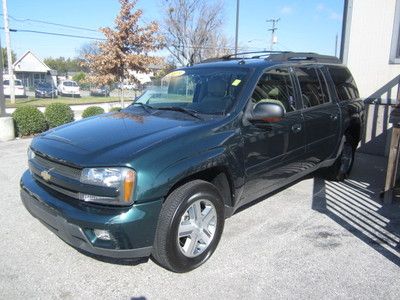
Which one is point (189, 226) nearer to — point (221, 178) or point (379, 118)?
point (221, 178)

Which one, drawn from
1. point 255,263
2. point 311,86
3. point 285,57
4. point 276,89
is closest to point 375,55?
point 311,86

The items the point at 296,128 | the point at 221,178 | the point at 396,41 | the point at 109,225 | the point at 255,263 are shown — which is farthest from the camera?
the point at 396,41

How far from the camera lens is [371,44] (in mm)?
8203

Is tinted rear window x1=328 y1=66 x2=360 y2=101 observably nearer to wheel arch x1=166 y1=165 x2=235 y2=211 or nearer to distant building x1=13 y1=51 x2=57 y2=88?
wheel arch x1=166 y1=165 x2=235 y2=211

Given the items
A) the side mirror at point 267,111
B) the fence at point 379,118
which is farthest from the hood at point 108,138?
the fence at point 379,118

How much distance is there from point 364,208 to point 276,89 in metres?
2.05

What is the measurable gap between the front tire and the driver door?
590 mm

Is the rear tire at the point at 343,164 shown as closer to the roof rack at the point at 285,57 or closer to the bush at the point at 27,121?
the roof rack at the point at 285,57

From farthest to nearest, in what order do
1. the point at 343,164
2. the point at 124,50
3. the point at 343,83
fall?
the point at 124,50
the point at 343,164
the point at 343,83

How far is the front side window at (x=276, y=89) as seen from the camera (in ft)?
13.8

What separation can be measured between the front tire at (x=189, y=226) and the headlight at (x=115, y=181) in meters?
0.36

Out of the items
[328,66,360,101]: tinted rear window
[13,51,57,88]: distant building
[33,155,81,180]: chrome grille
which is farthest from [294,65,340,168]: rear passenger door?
[13,51,57,88]: distant building

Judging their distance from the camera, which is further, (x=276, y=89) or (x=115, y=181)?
(x=276, y=89)

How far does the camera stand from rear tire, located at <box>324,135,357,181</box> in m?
6.16
